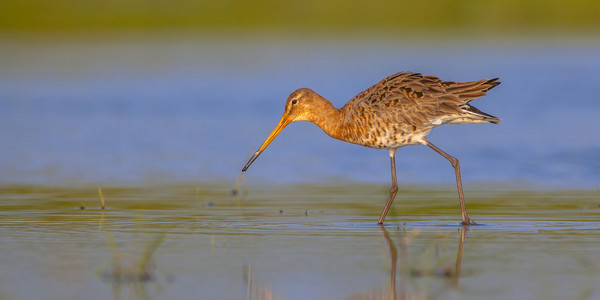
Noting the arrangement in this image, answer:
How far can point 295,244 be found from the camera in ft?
24.9

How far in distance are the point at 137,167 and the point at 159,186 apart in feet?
5.74

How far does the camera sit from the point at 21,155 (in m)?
14.1

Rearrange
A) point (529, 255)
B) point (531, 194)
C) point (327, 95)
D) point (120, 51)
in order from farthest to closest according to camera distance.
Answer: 1. point (120, 51)
2. point (327, 95)
3. point (531, 194)
4. point (529, 255)

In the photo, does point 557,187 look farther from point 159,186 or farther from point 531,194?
point 159,186

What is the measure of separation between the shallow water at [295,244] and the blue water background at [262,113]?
1.47 metres

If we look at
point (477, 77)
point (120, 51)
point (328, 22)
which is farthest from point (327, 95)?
point (328, 22)

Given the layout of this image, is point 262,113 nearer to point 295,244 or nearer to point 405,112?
point 405,112

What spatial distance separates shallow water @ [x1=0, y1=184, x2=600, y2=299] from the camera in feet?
20.0

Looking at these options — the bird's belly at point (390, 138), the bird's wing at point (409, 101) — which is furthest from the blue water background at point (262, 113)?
the bird's wing at point (409, 101)

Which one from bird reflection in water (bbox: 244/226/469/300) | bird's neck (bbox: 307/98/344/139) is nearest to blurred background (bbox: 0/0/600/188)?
bird's neck (bbox: 307/98/344/139)

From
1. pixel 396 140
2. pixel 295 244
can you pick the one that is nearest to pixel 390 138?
pixel 396 140

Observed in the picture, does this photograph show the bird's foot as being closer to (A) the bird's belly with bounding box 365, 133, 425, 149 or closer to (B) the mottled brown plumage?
(B) the mottled brown plumage

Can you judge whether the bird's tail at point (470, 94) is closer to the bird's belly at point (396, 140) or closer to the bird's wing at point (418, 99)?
Answer: the bird's wing at point (418, 99)

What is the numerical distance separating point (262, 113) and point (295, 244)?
37.9 feet
